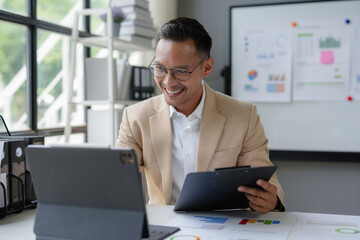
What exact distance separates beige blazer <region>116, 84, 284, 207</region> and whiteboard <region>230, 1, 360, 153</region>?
1.70 meters

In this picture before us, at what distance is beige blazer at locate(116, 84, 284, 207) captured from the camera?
6.12 ft

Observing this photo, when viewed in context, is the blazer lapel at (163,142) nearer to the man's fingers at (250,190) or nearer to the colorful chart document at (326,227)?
the man's fingers at (250,190)

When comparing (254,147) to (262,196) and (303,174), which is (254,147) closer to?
(262,196)

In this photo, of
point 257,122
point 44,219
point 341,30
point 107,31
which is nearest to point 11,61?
point 107,31

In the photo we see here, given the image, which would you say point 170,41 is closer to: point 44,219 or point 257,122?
point 257,122

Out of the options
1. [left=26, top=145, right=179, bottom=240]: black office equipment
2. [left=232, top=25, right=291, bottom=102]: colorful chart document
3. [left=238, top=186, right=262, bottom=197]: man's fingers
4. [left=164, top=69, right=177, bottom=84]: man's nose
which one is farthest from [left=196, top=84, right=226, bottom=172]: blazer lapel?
[left=232, top=25, right=291, bottom=102]: colorful chart document

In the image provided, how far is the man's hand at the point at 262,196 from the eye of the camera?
59.1 inches

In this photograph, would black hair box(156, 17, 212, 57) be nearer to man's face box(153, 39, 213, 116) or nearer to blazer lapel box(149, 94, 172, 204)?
man's face box(153, 39, 213, 116)

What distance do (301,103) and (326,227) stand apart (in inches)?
88.7

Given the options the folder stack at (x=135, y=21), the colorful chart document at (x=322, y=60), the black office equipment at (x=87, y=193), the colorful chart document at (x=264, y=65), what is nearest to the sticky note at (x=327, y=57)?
the colorful chart document at (x=322, y=60)

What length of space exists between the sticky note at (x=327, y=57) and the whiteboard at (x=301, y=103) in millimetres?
131

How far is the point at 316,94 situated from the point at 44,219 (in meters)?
2.74

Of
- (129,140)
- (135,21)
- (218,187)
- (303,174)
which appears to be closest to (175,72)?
(129,140)

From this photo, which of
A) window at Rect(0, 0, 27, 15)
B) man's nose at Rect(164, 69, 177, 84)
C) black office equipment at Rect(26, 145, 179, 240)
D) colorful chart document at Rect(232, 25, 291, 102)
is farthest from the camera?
colorful chart document at Rect(232, 25, 291, 102)
